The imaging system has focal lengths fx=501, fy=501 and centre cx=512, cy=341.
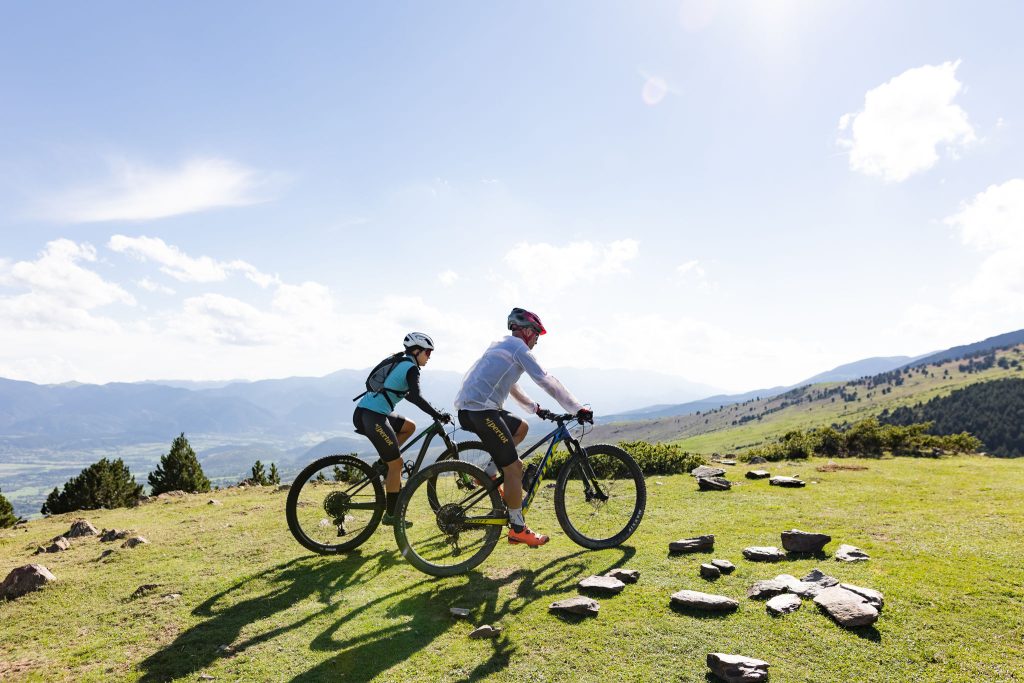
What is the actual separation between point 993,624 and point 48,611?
36.6 ft

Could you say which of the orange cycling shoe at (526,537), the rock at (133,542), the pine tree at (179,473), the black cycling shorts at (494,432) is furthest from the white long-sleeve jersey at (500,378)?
the pine tree at (179,473)

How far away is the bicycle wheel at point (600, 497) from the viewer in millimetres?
8289

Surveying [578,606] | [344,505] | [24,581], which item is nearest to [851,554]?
[578,606]

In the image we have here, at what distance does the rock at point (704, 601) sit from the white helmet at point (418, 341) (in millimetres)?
5525

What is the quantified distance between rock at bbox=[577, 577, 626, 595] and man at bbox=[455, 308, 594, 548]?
167 cm

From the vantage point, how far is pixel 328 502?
866 cm

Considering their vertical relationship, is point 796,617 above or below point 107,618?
below

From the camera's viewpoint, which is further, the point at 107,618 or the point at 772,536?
the point at 772,536

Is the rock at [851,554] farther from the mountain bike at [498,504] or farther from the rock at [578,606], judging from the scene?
the rock at [578,606]

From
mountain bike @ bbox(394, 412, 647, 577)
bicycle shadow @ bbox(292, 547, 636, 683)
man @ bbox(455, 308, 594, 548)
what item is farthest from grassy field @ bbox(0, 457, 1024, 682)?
man @ bbox(455, 308, 594, 548)

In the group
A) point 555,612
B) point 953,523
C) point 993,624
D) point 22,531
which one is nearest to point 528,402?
point 555,612

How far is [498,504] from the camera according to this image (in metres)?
7.86

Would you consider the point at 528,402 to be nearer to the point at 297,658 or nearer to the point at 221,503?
the point at 297,658

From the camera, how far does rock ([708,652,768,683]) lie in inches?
169
